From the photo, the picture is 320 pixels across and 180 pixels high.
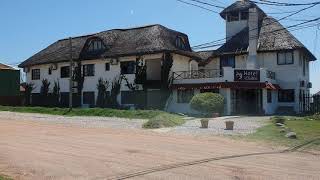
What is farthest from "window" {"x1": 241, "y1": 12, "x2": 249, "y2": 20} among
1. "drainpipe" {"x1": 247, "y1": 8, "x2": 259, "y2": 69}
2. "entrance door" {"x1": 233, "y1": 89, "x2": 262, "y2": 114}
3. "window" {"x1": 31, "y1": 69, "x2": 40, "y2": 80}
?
"window" {"x1": 31, "y1": 69, "x2": 40, "y2": 80}

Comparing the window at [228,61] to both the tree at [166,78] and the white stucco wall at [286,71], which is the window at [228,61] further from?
the tree at [166,78]

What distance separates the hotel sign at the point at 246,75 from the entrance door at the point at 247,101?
1425mm

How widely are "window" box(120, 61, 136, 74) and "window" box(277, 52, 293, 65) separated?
13.5 meters

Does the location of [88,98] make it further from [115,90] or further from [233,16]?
[233,16]

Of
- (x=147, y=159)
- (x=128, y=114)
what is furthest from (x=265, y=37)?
(x=147, y=159)

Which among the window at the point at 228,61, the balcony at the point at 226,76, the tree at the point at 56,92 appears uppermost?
the window at the point at 228,61

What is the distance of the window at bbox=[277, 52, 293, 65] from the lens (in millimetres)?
44709

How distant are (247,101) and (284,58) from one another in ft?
19.8

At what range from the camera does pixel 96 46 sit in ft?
163

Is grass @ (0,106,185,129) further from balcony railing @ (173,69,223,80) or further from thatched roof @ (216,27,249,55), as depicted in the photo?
thatched roof @ (216,27,249,55)

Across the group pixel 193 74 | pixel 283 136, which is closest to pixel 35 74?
pixel 193 74

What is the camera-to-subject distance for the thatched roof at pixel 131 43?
146 ft

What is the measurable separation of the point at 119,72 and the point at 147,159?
3213cm

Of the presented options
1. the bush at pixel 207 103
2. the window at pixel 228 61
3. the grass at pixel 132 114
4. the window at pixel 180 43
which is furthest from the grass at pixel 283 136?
the window at pixel 180 43
